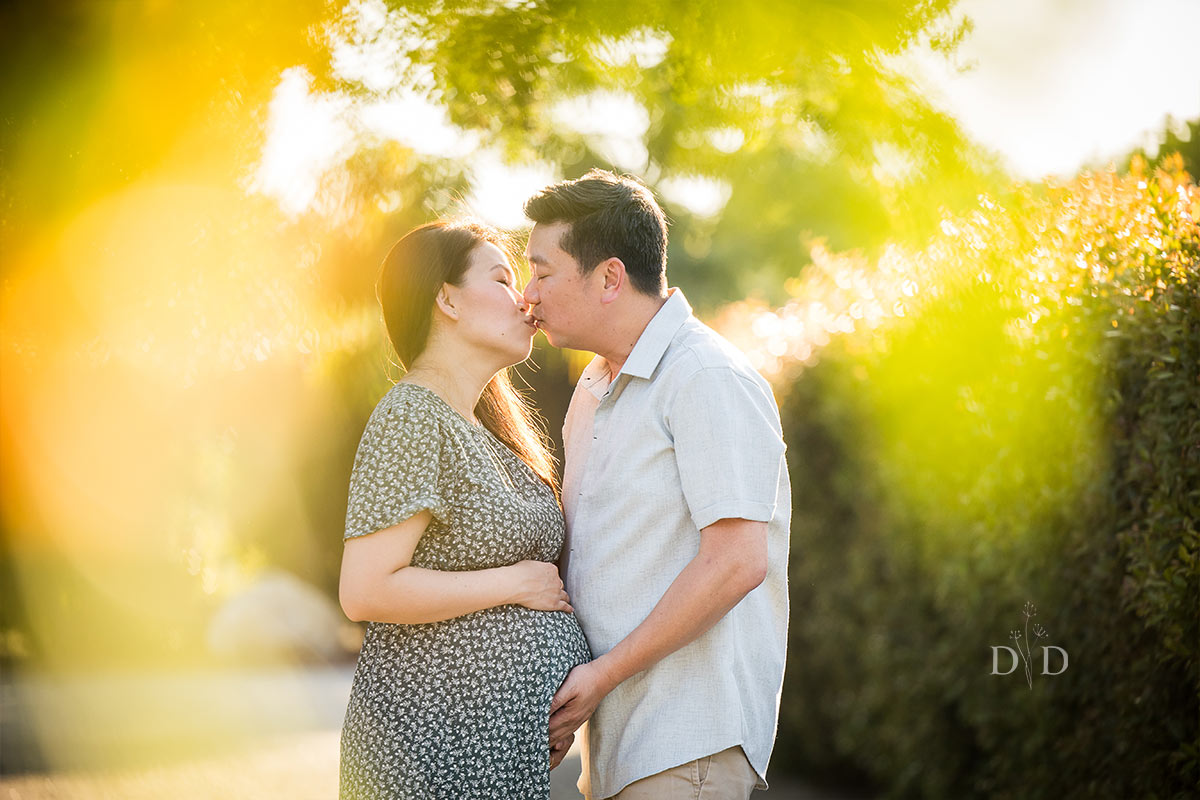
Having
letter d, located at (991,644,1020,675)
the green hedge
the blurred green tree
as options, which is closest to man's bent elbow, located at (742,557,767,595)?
the green hedge

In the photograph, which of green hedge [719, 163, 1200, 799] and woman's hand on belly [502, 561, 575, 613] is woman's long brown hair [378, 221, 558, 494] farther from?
green hedge [719, 163, 1200, 799]

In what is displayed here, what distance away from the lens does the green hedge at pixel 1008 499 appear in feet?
10.6

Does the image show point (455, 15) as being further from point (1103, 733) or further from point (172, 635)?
point (172, 635)

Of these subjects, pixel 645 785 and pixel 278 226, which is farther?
pixel 278 226

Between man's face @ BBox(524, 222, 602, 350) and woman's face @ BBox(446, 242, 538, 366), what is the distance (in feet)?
0.17

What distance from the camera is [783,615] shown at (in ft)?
8.75

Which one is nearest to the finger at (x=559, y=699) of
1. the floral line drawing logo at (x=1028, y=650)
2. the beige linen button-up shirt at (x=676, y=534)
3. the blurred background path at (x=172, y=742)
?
the beige linen button-up shirt at (x=676, y=534)

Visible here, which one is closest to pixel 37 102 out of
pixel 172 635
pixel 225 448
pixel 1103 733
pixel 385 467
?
pixel 385 467

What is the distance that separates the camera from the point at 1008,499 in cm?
411

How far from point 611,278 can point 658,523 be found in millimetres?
635

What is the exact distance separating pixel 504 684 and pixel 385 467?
572 millimetres

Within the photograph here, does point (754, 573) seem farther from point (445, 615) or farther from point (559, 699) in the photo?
point (445, 615)

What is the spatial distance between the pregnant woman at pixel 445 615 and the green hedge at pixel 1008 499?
1.92 m

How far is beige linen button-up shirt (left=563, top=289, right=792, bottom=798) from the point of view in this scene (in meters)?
2.31
